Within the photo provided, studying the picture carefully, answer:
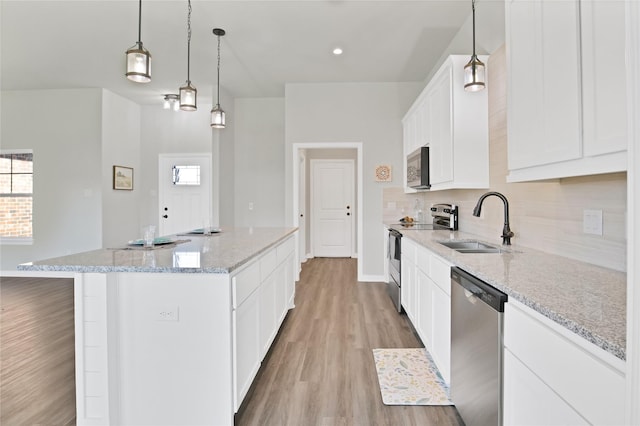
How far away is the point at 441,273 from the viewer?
6.63ft

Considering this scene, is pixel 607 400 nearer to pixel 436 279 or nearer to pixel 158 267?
pixel 436 279

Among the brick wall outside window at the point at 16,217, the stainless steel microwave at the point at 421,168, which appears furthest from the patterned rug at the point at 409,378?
the brick wall outside window at the point at 16,217

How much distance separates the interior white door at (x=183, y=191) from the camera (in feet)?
20.4

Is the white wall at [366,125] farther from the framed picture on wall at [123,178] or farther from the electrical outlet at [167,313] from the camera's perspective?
the electrical outlet at [167,313]

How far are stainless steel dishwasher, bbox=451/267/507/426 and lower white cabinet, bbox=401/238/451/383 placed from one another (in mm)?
151

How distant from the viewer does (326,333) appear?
9.82 ft

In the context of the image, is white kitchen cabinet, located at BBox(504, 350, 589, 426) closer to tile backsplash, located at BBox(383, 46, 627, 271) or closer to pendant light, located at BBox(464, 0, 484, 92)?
tile backsplash, located at BBox(383, 46, 627, 271)

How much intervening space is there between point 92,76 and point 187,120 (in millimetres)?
1612

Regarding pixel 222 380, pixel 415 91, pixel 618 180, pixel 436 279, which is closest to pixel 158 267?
pixel 222 380

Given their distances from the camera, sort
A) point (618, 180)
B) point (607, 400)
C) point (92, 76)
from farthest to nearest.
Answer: point (92, 76) → point (618, 180) → point (607, 400)

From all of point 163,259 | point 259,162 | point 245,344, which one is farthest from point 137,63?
point 259,162

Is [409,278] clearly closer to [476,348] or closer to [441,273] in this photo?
[441,273]

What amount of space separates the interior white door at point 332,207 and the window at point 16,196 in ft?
16.3

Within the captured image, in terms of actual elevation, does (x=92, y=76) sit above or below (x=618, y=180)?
above
